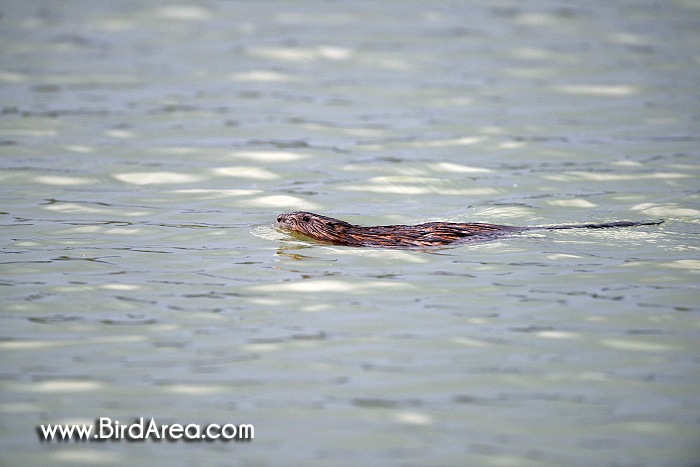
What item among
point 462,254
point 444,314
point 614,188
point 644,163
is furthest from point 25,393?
point 644,163

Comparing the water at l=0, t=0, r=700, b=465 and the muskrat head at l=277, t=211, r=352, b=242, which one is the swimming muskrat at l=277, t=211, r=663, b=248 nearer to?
the muskrat head at l=277, t=211, r=352, b=242

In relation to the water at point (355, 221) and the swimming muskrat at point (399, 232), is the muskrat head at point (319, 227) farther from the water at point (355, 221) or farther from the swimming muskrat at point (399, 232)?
the water at point (355, 221)

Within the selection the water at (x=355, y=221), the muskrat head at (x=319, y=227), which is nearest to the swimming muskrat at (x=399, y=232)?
the muskrat head at (x=319, y=227)

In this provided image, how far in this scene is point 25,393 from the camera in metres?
6.85

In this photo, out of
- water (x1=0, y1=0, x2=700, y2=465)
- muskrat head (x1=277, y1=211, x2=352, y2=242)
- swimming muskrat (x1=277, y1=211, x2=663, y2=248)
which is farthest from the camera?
muskrat head (x1=277, y1=211, x2=352, y2=242)

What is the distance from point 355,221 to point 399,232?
1611 millimetres

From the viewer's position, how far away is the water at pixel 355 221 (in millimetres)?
6516

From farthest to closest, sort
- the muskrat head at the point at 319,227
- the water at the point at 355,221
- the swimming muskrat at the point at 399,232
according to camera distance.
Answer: the muskrat head at the point at 319,227
the swimming muskrat at the point at 399,232
the water at the point at 355,221

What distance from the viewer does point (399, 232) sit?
9727 mm

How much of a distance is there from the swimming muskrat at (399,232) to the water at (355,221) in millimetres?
149

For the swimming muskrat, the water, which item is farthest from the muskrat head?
the water

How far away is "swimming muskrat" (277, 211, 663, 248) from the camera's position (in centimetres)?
966

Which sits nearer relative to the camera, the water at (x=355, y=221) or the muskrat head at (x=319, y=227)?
the water at (x=355, y=221)

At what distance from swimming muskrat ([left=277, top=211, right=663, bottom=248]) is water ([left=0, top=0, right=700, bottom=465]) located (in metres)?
0.15
